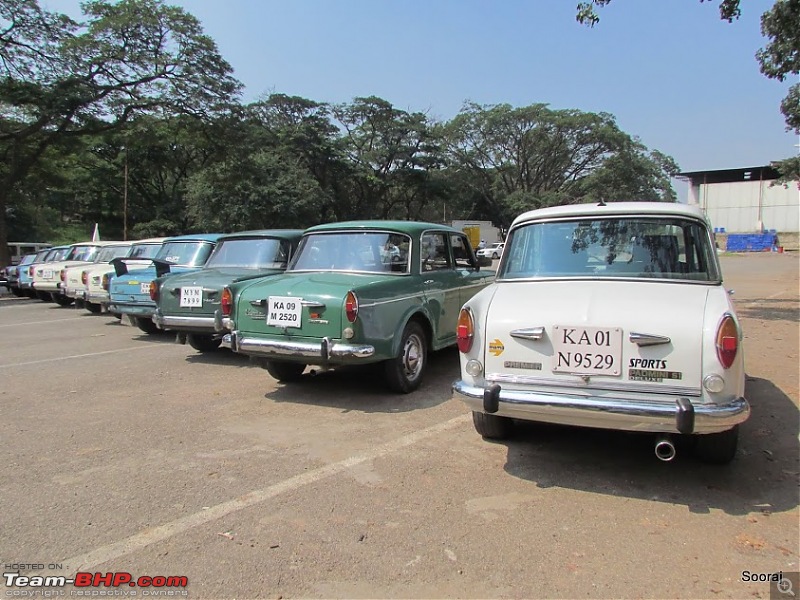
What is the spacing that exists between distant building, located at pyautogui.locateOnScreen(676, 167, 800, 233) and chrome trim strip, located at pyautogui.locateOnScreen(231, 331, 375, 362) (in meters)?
76.5

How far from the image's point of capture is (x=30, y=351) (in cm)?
867

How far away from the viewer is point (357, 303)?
5426 millimetres

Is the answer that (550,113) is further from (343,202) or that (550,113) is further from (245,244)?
(245,244)

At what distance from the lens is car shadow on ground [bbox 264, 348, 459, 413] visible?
5715 mm

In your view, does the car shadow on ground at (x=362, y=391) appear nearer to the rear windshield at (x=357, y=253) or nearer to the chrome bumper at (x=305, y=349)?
the chrome bumper at (x=305, y=349)

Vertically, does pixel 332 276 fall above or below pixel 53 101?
below

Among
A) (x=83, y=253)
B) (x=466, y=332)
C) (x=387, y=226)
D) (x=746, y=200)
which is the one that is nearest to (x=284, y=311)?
(x=387, y=226)

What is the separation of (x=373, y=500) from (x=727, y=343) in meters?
2.33

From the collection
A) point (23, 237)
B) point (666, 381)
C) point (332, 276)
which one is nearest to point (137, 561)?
point (666, 381)

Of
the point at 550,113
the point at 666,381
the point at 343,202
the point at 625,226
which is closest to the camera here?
the point at 666,381

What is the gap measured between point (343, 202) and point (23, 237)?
2317 cm

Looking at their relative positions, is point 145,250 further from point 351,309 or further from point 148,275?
point 351,309

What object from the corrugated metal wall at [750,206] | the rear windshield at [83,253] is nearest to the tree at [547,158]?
the corrugated metal wall at [750,206]

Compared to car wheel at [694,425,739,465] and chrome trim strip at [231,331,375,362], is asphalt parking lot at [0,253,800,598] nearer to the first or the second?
car wheel at [694,425,739,465]
